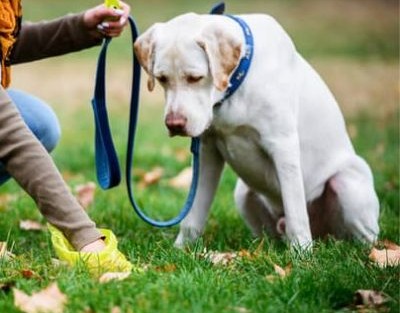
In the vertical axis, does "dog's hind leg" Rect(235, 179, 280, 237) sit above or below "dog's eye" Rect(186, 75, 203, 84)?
below

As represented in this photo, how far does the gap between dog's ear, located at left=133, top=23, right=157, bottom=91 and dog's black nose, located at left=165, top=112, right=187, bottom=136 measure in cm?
26

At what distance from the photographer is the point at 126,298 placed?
296 centimetres

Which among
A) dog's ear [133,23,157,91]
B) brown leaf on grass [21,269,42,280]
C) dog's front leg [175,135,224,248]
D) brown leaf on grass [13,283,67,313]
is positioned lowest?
dog's front leg [175,135,224,248]

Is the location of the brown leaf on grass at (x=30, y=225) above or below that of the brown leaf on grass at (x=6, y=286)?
below

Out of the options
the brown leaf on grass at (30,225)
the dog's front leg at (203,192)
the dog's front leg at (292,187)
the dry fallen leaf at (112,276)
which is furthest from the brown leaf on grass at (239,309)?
the brown leaf on grass at (30,225)

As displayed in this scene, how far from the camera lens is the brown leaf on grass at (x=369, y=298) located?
2969 millimetres

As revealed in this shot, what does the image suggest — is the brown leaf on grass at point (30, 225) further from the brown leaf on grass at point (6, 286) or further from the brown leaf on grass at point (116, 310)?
the brown leaf on grass at point (116, 310)

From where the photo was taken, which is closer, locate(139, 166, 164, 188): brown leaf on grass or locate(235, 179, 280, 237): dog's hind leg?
locate(235, 179, 280, 237): dog's hind leg

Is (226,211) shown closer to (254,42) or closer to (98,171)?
(98,171)

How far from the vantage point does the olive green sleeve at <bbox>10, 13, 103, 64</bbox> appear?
434cm

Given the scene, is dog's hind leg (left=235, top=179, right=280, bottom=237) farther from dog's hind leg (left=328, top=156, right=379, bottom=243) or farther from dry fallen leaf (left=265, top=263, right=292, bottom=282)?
dry fallen leaf (left=265, top=263, right=292, bottom=282)

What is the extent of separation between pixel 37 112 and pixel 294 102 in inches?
48.3

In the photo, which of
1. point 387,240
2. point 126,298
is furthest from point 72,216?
point 387,240

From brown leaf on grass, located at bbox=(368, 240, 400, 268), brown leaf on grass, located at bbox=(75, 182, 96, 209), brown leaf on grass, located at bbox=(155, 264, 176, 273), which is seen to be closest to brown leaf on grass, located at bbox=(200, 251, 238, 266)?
brown leaf on grass, located at bbox=(155, 264, 176, 273)
